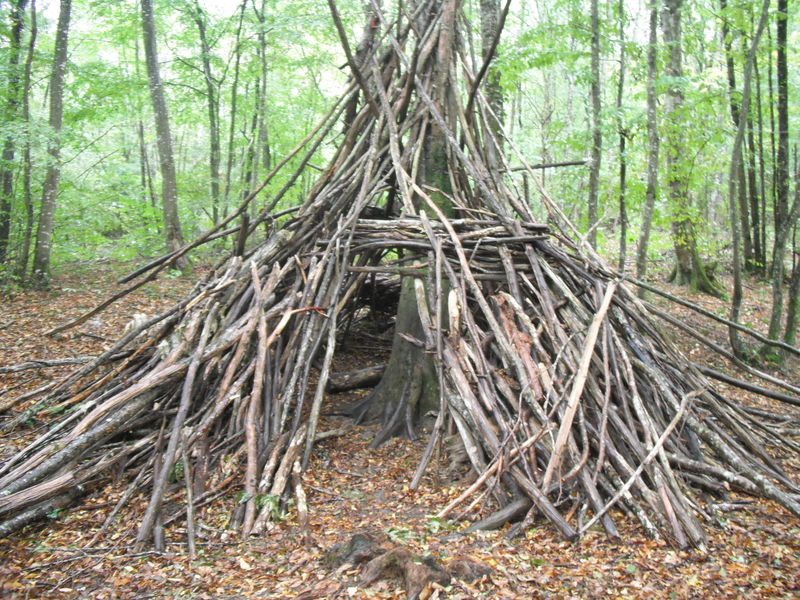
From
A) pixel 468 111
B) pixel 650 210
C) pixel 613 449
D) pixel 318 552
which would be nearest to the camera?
pixel 318 552

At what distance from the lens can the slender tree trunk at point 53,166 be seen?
930 cm

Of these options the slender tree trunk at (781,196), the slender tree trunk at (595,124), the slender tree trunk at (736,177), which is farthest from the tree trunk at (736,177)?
the slender tree trunk at (595,124)

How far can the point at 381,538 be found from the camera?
11.4ft

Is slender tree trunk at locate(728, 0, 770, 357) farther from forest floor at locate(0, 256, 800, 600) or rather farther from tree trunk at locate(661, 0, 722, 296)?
forest floor at locate(0, 256, 800, 600)

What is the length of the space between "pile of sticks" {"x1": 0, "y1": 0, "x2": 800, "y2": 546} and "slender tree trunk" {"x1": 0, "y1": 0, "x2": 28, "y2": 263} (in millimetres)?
6233

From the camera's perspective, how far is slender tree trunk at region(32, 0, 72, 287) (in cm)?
930

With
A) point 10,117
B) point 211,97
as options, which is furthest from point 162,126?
point 10,117

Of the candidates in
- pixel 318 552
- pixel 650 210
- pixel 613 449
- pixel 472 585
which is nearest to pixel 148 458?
pixel 318 552

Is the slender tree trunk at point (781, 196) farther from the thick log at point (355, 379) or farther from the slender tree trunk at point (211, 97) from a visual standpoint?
the slender tree trunk at point (211, 97)

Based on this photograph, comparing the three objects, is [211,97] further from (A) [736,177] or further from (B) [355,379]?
(A) [736,177]

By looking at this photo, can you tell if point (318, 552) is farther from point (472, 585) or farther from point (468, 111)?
point (468, 111)

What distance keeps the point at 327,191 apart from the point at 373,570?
3.83 m

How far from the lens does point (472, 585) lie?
9.95 feet

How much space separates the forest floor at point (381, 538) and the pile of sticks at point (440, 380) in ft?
0.46
